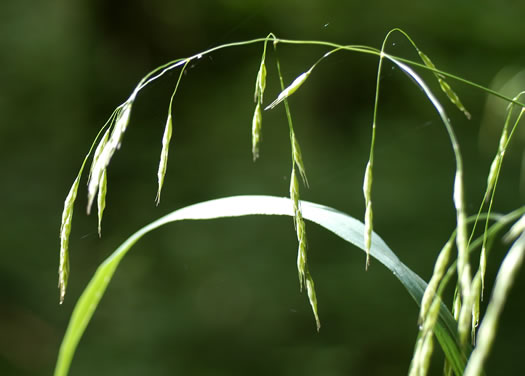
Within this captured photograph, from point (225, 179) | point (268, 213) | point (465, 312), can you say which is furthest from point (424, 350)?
point (225, 179)

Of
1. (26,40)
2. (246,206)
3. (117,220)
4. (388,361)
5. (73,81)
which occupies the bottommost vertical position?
(388,361)

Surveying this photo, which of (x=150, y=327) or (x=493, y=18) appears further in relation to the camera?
(x=493, y=18)

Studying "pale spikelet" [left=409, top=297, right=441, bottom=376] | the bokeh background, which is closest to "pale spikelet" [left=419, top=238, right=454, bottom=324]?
"pale spikelet" [left=409, top=297, right=441, bottom=376]

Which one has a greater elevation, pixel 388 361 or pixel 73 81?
pixel 73 81

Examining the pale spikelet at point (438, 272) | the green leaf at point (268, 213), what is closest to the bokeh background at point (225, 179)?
the green leaf at point (268, 213)

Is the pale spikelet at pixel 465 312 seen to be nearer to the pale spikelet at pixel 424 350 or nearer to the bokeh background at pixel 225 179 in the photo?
the pale spikelet at pixel 424 350

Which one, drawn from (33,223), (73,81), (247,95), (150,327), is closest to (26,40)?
(73,81)

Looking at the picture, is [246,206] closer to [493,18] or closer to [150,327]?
[150,327]
